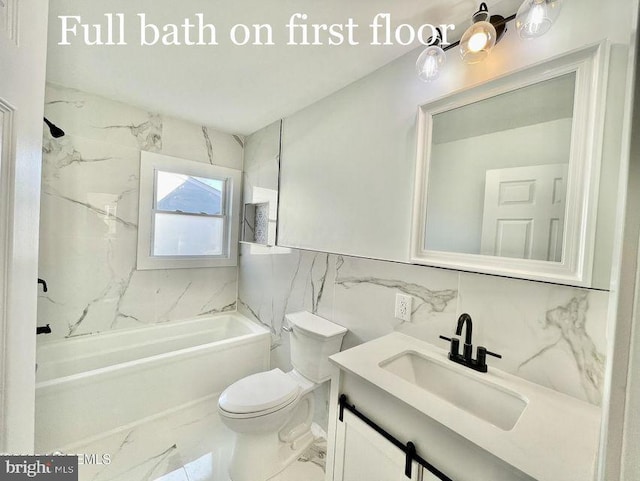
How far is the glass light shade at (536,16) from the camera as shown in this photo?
2.80 ft

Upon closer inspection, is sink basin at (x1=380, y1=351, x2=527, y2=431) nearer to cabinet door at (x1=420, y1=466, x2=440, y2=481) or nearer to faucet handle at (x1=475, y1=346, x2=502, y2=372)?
faucet handle at (x1=475, y1=346, x2=502, y2=372)

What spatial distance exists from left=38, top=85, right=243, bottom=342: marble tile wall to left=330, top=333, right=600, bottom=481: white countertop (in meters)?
2.08

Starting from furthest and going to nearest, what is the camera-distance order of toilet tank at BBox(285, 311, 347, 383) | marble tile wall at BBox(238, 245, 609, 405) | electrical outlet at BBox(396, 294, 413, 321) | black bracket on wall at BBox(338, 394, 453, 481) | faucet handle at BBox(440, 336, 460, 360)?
toilet tank at BBox(285, 311, 347, 383)
electrical outlet at BBox(396, 294, 413, 321)
faucet handle at BBox(440, 336, 460, 360)
marble tile wall at BBox(238, 245, 609, 405)
black bracket on wall at BBox(338, 394, 453, 481)

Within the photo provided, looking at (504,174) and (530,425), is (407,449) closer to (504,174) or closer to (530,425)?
(530,425)

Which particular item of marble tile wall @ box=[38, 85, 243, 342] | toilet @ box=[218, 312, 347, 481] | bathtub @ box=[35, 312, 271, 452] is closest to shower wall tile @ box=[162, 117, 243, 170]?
marble tile wall @ box=[38, 85, 243, 342]

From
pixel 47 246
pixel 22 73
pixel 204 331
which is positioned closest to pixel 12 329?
pixel 22 73

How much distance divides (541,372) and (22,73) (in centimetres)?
184

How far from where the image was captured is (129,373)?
171 cm

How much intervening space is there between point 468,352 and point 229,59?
6.40 feet

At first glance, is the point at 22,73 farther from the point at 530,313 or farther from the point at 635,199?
the point at 530,313

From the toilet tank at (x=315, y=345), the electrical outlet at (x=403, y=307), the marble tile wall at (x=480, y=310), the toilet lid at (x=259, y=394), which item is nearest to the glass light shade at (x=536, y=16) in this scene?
the marble tile wall at (x=480, y=310)

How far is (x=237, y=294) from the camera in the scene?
2.86m

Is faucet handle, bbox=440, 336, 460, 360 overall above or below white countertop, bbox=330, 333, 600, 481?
above

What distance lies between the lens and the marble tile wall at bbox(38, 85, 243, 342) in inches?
74.7
